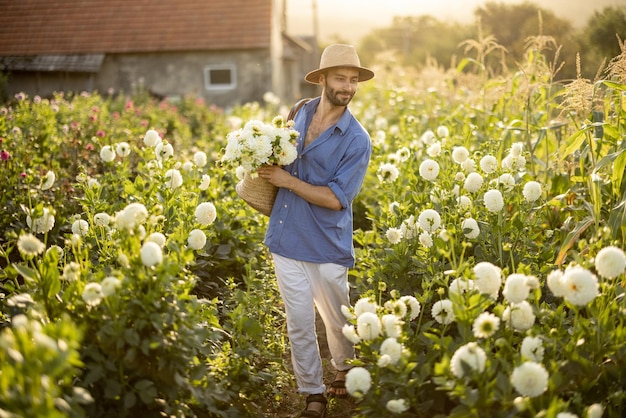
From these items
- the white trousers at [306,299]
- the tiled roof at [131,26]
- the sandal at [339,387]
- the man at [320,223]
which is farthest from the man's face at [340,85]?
the tiled roof at [131,26]

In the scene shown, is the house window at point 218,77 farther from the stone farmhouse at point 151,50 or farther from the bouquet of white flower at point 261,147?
the bouquet of white flower at point 261,147

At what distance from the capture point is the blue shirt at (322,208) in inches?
155

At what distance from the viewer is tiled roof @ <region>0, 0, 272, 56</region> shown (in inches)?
985

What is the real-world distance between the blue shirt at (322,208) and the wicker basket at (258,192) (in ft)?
0.42

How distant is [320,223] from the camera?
3961 millimetres

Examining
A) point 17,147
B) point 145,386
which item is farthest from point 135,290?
point 17,147

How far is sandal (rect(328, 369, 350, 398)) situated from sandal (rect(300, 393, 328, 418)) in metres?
0.19

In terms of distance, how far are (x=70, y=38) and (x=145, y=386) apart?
25866 millimetres

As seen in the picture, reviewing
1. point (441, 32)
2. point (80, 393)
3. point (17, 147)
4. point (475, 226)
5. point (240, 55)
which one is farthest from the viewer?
point (240, 55)

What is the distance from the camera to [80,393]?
2.46 m

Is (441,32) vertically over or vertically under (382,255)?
over

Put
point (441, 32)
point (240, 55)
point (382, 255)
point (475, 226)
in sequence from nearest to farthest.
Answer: point (475, 226), point (382, 255), point (441, 32), point (240, 55)

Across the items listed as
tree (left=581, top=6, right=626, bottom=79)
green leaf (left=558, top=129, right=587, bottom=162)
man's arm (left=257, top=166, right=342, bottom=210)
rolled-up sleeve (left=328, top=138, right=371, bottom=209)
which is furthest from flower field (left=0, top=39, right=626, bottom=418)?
tree (left=581, top=6, right=626, bottom=79)

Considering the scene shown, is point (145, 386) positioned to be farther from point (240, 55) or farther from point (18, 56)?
point (18, 56)
